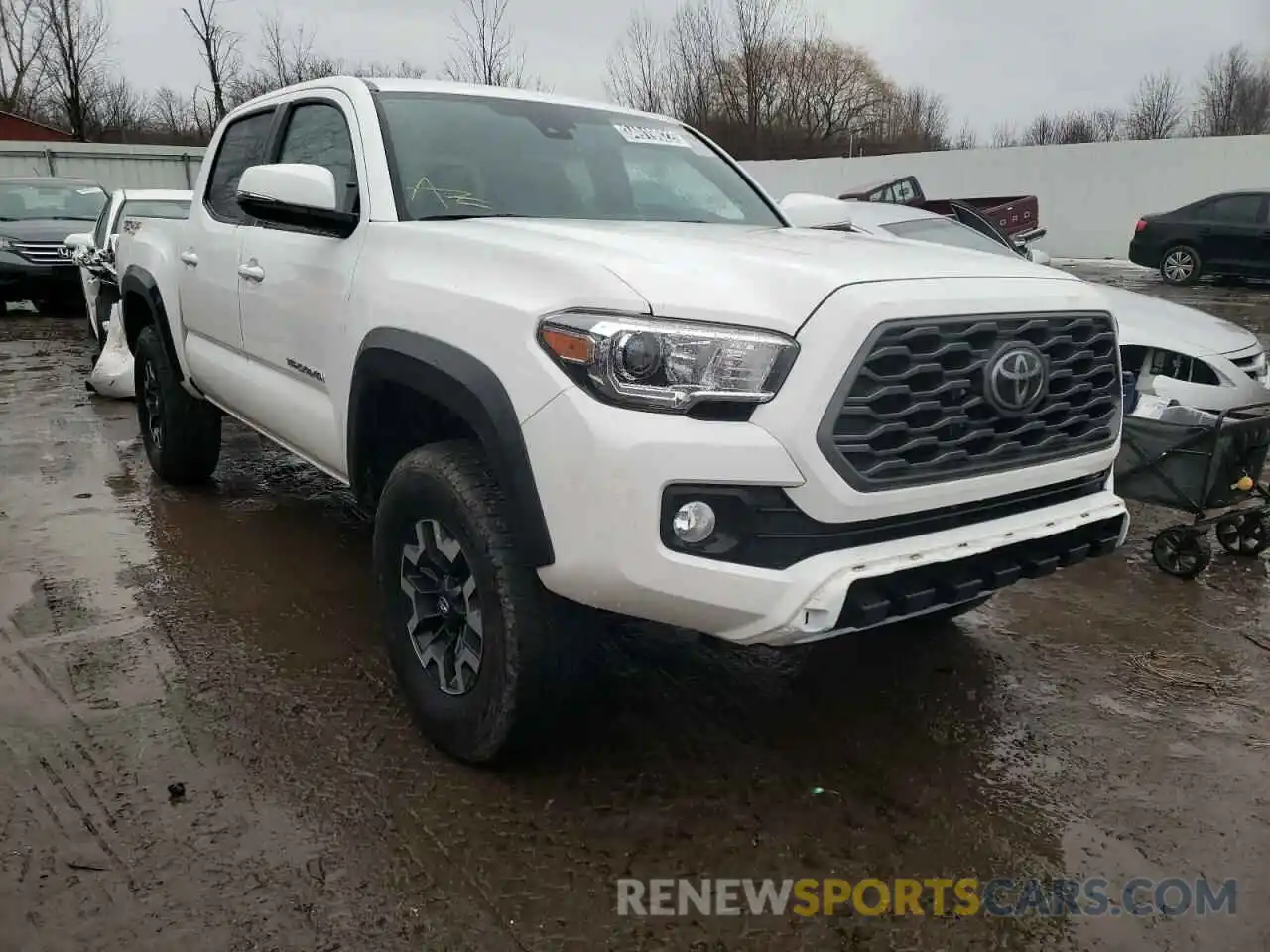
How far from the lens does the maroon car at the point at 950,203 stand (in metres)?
12.5

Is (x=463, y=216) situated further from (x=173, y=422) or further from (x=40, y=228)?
(x=40, y=228)

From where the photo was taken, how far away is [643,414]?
7.24 feet

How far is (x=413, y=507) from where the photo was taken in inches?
107

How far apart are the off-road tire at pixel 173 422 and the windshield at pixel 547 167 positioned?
2.28m

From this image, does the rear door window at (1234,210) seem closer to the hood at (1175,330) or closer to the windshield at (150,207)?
the hood at (1175,330)

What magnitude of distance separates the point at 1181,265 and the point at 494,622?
1727cm

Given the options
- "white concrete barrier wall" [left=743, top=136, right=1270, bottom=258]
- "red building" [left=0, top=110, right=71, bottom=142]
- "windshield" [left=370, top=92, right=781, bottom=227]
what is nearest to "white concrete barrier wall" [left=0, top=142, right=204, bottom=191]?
"red building" [left=0, top=110, right=71, bottom=142]

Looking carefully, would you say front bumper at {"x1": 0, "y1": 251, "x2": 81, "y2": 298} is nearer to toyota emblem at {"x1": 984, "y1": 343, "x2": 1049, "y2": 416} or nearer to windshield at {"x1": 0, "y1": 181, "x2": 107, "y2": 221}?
windshield at {"x1": 0, "y1": 181, "x2": 107, "y2": 221}

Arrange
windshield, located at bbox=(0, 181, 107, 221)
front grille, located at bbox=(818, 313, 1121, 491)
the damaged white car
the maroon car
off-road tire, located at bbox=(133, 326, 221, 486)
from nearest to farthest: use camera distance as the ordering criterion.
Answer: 1. front grille, located at bbox=(818, 313, 1121, 491)
2. off-road tire, located at bbox=(133, 326, 221, 486)
3. the damaged white car
4. the maroon car
5. windshield, located at bbox=(0, 181, 107, 221)

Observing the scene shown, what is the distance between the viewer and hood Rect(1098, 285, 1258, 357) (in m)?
5.89

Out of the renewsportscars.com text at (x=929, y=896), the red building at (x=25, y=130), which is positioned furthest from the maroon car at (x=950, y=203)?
the red building at (x=25, y=130)

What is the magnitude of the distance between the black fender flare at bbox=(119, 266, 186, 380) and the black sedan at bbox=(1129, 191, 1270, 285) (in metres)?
16.1

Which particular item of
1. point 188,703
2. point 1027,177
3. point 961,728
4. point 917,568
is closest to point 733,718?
point 961,728

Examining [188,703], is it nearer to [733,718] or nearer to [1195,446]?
[733,718]
